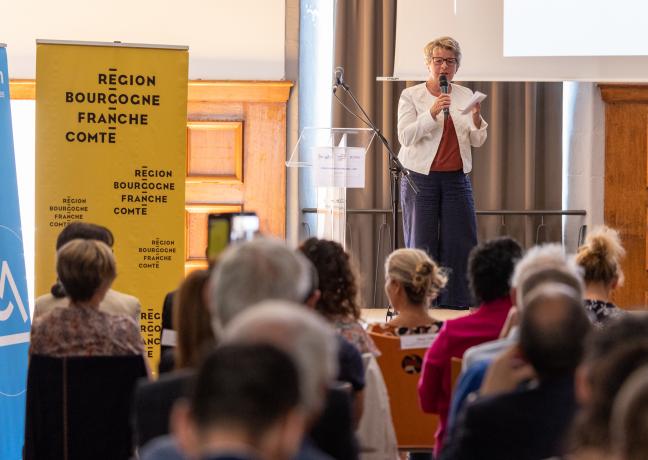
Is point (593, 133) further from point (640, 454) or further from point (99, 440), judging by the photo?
point (640, 454)

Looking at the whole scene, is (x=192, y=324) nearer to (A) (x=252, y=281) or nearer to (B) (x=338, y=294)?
(A) (x=252, y=281)

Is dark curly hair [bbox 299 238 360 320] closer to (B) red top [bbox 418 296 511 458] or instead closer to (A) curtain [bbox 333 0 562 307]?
(B) red top [bbox 418 296 511 458]

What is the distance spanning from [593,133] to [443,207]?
2149mm

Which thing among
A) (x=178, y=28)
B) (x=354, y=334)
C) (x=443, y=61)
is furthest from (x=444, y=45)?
(x=354, y=334)

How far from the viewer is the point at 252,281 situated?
179cm

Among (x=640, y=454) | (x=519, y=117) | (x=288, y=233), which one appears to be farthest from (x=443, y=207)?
(x=640, y=454)

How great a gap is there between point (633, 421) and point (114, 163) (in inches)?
144

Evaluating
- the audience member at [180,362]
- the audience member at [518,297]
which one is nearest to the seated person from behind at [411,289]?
the audience member at [518,297]

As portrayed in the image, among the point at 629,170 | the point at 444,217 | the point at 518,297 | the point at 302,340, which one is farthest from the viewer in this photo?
the point at 629,170

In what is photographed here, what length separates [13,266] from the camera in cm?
427

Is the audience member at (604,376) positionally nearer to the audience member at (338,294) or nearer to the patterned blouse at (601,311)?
the audience member at (338,294)

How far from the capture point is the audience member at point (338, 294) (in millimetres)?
2863

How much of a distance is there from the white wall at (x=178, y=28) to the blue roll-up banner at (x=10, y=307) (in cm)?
235

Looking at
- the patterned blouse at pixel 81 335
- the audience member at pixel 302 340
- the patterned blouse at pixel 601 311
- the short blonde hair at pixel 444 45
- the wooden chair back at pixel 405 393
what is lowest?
the wooden chair back at pixel 405 393
